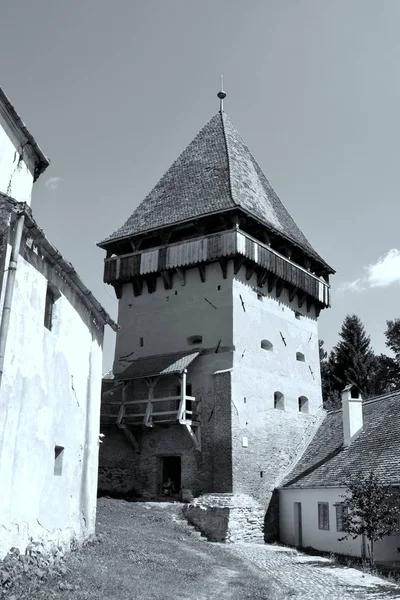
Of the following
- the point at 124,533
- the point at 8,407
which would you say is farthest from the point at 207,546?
the point at 8,407

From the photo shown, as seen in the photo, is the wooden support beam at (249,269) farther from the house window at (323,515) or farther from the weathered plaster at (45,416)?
the weathered plaster at (45,416)

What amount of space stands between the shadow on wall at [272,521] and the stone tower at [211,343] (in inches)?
13.2

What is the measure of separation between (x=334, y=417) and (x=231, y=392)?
5.49m

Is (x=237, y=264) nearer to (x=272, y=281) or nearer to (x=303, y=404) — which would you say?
(x=272, y=281)

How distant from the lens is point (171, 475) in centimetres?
2523

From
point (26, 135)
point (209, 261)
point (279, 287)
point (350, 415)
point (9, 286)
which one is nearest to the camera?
point (9, 286)

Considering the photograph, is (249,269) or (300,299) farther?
(300,299)

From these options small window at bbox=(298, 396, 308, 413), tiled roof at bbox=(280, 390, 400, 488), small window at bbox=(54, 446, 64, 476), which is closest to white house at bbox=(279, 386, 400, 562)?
tiled roof at bbox=(280, 390, 400, 488)

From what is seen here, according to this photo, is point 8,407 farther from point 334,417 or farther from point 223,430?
point 334,417

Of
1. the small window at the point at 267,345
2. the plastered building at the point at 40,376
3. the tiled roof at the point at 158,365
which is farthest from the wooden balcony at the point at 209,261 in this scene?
the plastered building at the point at 40,376

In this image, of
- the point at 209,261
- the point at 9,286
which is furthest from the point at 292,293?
the point at 9,286

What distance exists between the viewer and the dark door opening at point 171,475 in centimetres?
2453

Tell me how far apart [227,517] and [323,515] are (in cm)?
329

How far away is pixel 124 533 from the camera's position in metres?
17.0
